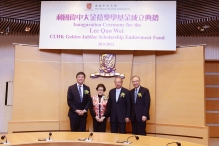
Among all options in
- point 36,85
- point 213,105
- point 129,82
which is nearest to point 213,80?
point 213,105

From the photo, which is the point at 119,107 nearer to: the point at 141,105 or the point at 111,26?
the point at 141,105

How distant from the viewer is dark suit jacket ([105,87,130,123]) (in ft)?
17.2

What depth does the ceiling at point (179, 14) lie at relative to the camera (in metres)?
5.73

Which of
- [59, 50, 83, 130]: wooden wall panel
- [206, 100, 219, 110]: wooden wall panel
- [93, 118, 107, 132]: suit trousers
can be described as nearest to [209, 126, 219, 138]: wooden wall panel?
[206, 100, 219, 110]: wooden wall panel

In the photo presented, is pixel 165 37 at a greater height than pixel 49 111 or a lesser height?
greater

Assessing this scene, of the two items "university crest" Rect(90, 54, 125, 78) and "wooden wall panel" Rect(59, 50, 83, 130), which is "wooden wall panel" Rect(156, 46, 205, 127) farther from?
"wooden wall panel" Rect(59, 50, 83, 130)

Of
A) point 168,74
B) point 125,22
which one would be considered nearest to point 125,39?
point 125,22

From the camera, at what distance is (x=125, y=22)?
5.87 m

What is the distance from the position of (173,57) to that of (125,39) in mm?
1125

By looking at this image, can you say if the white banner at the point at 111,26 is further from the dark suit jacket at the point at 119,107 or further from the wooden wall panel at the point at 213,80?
the wooden wall panel at the point at 213,80

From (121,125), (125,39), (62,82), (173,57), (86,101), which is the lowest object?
(121,125)

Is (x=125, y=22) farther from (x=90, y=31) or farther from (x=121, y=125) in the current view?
(x=121, y=125)

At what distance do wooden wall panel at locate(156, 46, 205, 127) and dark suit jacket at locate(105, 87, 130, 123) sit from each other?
39.8 inches

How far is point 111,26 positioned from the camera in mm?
5867
